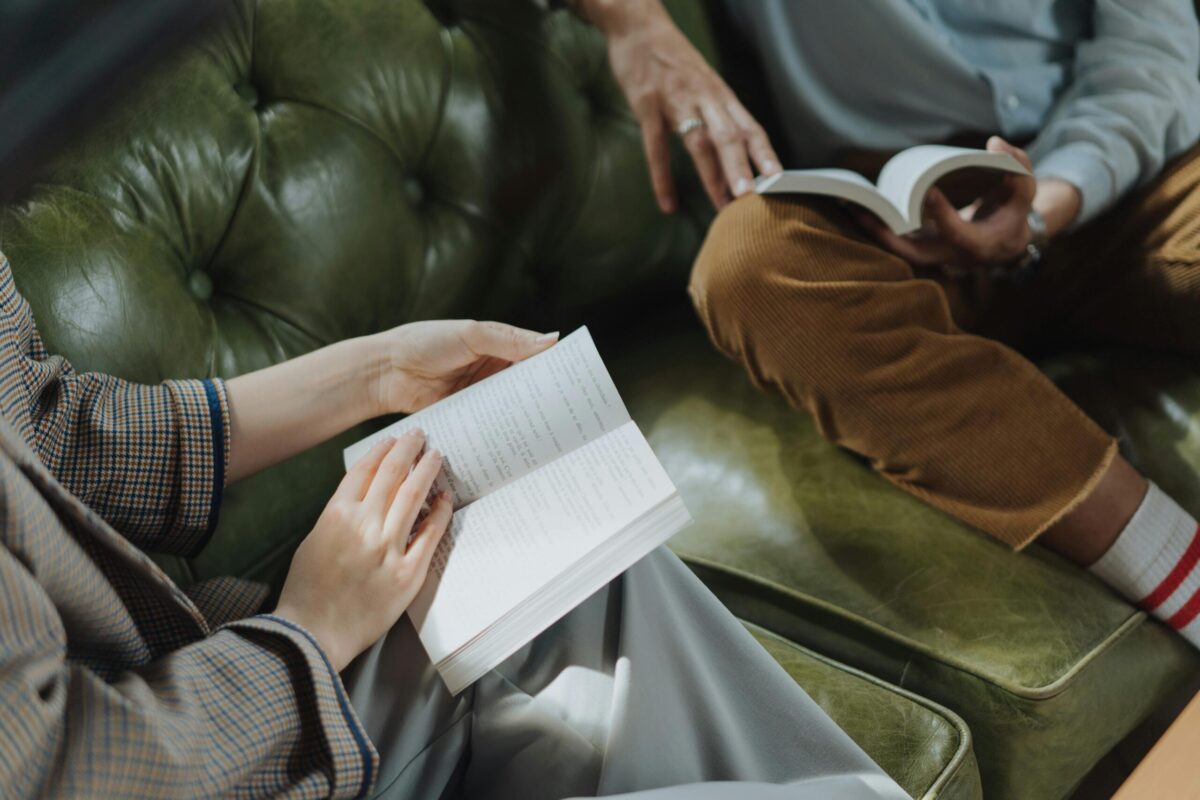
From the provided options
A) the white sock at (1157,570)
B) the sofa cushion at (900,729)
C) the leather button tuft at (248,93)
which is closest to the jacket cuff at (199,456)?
the leather button tuft at (248,93)

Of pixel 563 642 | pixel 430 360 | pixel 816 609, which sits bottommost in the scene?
pixel 816 609

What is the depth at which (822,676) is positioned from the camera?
0.76 metres

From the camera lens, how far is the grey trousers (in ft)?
1.91

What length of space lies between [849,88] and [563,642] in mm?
747

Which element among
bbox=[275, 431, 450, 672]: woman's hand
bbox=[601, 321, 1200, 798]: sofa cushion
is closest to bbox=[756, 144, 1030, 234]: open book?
bbox=[601, 321, 1200, 798]: sofa cushion

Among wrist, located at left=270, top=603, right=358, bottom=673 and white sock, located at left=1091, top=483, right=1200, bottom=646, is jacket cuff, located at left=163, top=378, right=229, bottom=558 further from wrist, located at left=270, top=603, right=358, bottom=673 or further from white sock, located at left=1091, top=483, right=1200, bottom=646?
white sock, located at left=1091, top=483, right=1200, bottom=646

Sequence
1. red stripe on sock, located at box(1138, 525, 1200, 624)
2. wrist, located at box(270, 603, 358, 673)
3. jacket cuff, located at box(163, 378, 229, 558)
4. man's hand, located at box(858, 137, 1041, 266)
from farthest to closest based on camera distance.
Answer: man's hand, located at box(858, 137, 1041, 266) → red stripe on sock, located at box(1138, 525, 1200, 624) → jacket cuff, located at box(163, 378, 229, 558) → wrist, located at box(270, 603, 358, 673)

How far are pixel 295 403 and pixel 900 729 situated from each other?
0.48 meters

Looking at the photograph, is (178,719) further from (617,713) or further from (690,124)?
(690,124)

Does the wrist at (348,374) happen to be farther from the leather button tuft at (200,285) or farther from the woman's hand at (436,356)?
the leather button tuft at (200,285)

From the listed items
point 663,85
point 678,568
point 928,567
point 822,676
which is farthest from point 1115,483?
point 663,85

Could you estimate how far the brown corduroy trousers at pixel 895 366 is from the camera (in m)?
0.84

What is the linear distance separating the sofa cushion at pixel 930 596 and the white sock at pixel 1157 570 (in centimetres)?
1

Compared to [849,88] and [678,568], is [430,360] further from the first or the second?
[849,88]
